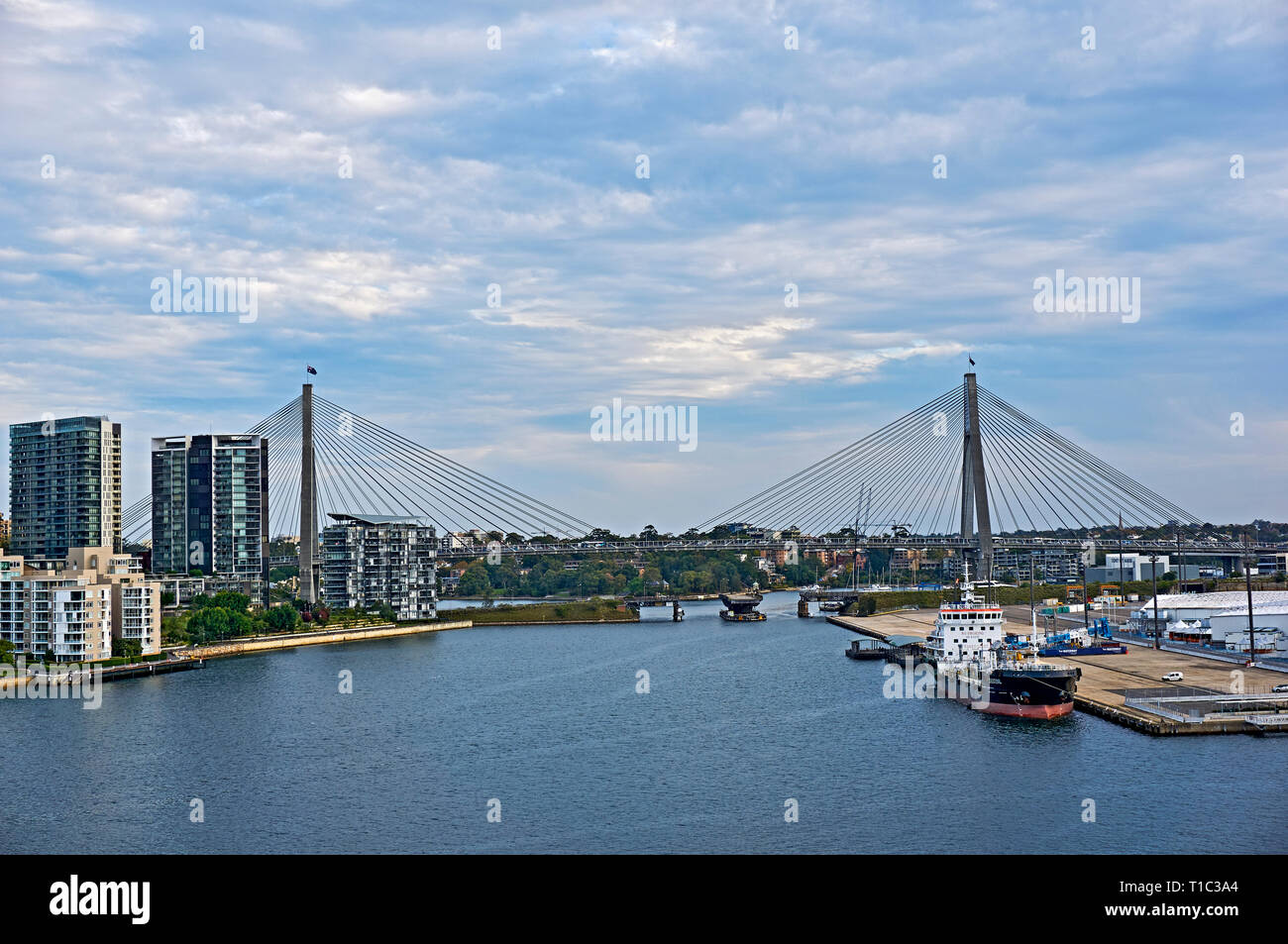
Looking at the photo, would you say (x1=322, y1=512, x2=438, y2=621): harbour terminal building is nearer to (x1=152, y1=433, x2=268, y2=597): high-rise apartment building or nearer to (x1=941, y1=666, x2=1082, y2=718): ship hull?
(x1=152, y1=433, x2=268, y2=597): high-rise apartment building

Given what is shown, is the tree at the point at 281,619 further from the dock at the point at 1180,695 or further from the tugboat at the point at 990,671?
the dock at the point at 1180,695

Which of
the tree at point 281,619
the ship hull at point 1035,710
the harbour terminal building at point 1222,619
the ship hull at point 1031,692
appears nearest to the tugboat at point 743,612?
the harbour terminal building at point 1222,619

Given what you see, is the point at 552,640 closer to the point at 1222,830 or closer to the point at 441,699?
the point at 441,699

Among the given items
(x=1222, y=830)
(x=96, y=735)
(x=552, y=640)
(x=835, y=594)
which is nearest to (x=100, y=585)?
(x=96, y=735)

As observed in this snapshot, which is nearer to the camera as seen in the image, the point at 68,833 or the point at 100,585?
the point at 68,833

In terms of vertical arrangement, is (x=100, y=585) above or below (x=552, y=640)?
above

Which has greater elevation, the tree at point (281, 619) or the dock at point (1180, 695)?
the tree at point (281, 619)
